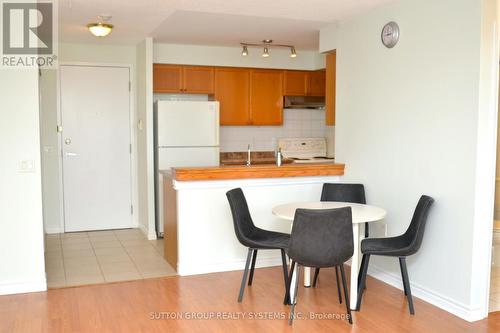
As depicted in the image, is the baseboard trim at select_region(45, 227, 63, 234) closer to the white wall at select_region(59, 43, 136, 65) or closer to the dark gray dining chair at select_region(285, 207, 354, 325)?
the white wall at select_region(59, 43, 136, 65)

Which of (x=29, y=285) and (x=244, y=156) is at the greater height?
(x=244, y=156)

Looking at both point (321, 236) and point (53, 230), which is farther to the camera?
point (53, 230)

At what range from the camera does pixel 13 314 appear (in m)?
3.63

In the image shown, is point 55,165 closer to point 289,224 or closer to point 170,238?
point 170,238

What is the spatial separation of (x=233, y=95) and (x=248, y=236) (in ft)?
10.3

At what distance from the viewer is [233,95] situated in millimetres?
6777

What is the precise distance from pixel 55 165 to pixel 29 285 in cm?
250

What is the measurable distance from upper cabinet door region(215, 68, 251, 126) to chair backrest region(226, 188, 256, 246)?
9.11ft

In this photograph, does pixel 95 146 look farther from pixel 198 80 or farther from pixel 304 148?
pixel 304 148

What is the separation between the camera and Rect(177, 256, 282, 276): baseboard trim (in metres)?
4.58

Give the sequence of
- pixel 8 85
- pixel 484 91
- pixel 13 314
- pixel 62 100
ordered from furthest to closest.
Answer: pixel 62 100 < pixel 8 85 < pixel 13 314 < pixel 484 91

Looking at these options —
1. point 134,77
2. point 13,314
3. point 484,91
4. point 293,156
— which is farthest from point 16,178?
point 293,156

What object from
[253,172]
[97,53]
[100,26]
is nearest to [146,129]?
[97,53]

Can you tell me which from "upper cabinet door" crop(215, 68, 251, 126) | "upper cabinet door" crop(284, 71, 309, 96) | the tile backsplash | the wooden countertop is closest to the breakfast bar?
the wooden countertop
